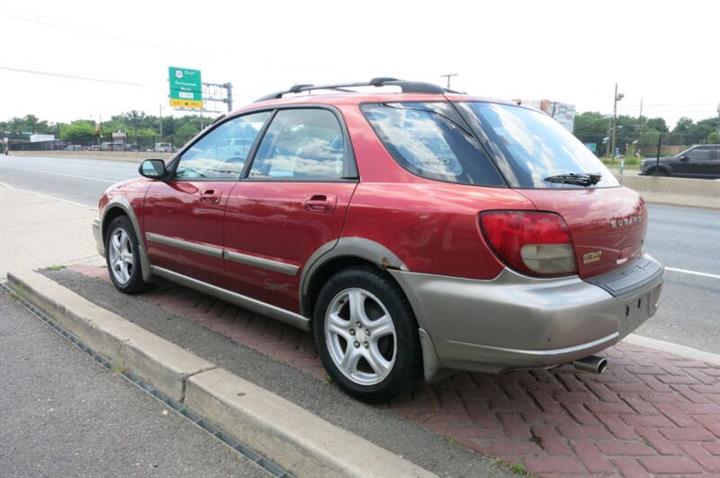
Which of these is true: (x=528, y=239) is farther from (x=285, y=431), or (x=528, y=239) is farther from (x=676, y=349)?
(x=676, y=349)

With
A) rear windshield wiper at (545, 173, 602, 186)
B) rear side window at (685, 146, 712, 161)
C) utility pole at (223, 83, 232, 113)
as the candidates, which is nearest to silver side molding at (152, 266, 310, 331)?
rear windshield wiper at (545, 173, 602, 186)

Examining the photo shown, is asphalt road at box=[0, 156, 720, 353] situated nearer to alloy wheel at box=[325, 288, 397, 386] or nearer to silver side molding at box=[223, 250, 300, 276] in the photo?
alloy wheel at box=[325, 288, 397, 386]

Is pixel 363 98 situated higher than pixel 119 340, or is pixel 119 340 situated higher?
pixel 363 98

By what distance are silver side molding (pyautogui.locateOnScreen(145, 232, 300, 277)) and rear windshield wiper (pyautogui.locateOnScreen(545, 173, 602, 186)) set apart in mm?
1452

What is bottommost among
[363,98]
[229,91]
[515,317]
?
[515,317]

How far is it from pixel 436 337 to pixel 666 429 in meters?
1.22

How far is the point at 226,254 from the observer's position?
145 inches

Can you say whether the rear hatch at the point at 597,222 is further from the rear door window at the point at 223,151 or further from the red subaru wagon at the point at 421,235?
the rear door window at the point at 223,151

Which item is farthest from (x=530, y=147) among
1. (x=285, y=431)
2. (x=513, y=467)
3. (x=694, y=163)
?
(x=694, y=163)

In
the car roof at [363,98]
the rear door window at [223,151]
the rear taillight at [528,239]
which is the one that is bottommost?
the rear taillight at [528,239]

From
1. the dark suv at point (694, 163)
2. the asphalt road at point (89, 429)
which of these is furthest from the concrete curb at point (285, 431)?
the dark suv at point (694, 163)

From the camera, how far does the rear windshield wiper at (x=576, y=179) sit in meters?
2.75

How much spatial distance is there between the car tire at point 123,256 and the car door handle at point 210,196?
1.12 m

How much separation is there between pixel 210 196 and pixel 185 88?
4432 centimetres
